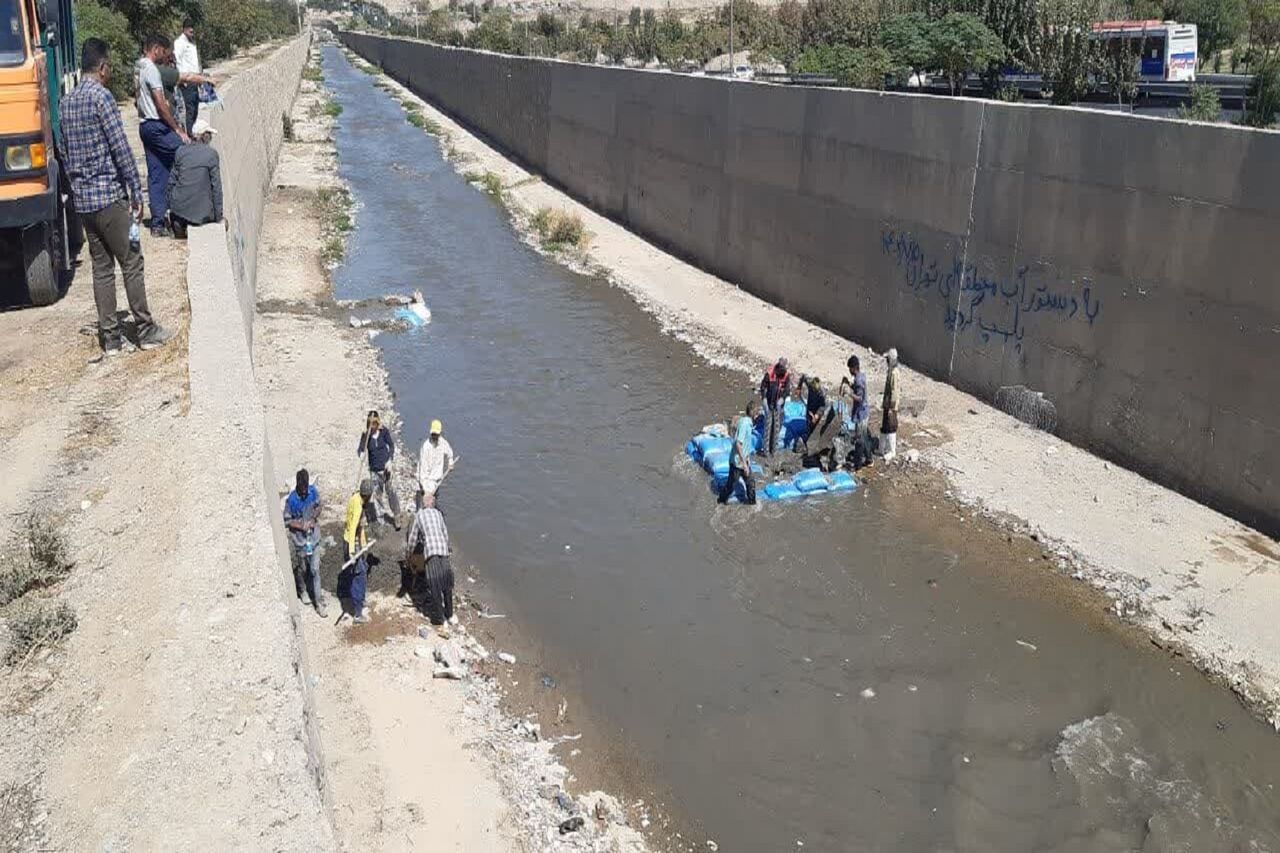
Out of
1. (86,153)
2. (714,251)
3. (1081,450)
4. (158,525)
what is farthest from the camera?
(714,251)

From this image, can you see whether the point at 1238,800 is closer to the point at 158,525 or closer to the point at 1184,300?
the point at 1184,300

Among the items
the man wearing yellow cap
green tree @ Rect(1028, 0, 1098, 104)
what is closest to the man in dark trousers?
the man wearing yellow cap

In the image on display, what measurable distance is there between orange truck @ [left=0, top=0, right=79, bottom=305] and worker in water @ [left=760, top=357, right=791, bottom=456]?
309 inches

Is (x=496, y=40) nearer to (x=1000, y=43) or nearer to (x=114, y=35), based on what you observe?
(x=114, y=35)

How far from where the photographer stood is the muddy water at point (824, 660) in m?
8.05

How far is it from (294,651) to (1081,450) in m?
10.6

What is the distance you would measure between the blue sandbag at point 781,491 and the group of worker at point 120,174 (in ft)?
21.4

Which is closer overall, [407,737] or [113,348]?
[407,737]

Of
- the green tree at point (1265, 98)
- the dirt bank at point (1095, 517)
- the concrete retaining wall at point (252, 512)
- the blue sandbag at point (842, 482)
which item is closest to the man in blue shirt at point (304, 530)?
the concrete retaining wall at point (252, 512)

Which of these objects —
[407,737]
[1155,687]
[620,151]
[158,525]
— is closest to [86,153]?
[158,525]

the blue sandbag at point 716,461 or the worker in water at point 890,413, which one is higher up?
the worker in water at point 890,413

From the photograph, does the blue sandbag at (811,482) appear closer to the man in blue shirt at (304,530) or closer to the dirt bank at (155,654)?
the man in blue shirt at (304,530)

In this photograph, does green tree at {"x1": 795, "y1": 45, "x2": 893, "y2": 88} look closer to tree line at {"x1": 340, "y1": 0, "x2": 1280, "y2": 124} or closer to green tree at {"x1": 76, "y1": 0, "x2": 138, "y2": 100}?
tree line at {"x1": 340, "y1": 0, "x2": 1280, "y2": 124}

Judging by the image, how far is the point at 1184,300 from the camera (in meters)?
11.8
